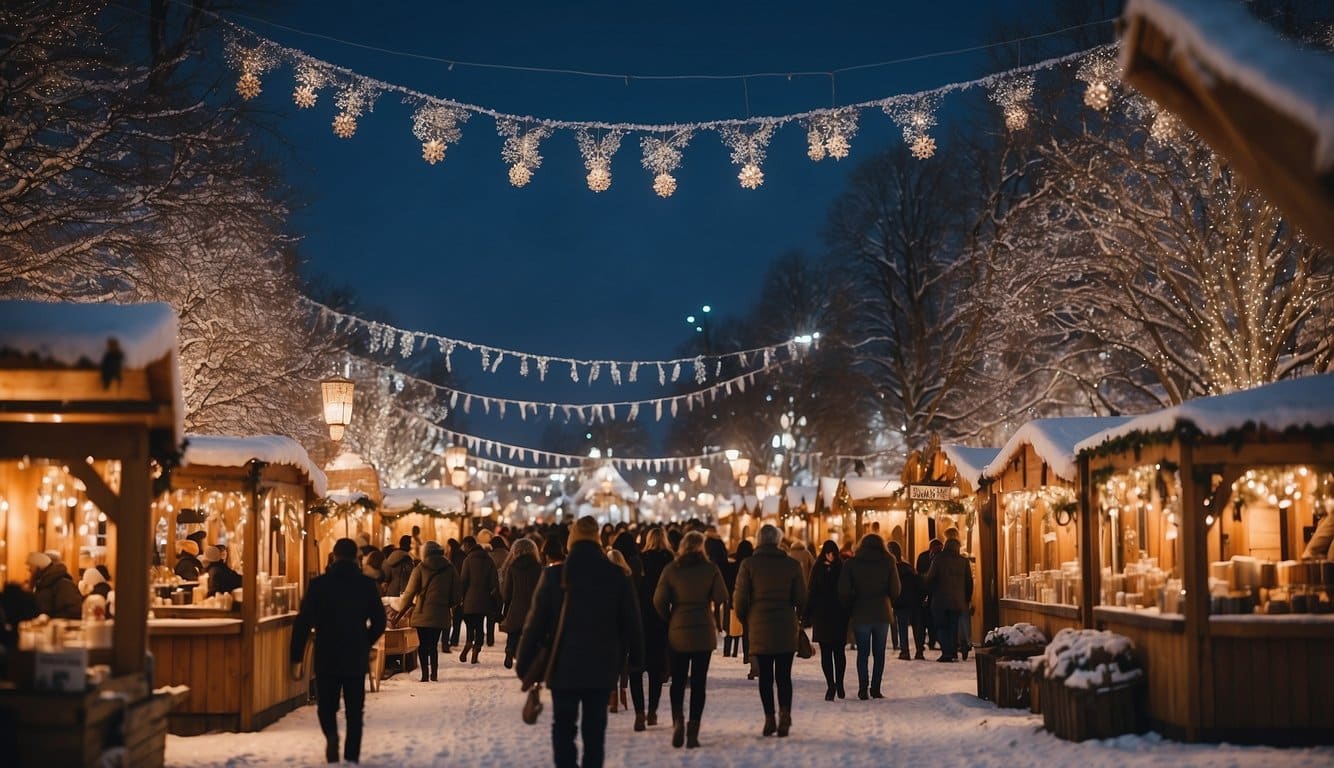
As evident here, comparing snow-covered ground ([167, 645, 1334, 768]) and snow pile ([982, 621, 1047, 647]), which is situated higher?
snow pile ([982, 621, 1047, 647])

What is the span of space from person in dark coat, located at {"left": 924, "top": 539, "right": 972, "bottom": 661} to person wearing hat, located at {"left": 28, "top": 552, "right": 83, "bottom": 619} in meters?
11.4

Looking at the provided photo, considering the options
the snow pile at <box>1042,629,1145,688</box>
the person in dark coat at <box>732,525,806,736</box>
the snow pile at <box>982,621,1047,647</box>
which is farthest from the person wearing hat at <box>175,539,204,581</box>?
the snow pile at <box>1042,629,1145,688</box>

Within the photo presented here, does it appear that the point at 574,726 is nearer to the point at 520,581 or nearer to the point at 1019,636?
the point at 1019,636

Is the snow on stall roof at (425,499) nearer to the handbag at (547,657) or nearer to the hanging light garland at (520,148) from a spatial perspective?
the hanging light garland at (520,148)

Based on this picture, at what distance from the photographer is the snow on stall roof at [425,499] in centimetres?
3416

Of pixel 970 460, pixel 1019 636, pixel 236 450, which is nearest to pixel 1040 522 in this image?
pixel 970 460

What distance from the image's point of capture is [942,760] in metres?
11.2

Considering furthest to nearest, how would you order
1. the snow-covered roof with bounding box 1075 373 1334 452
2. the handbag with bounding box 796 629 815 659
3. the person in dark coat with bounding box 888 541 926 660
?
1. the person in dark coat with bounding box 888 541 926 660
2. the handbag with bounding box 796 629 815 659
3. the snow-covered roof with bounding box 1075 373 1334 452

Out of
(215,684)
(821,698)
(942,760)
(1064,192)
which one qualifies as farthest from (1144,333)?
(215,684)

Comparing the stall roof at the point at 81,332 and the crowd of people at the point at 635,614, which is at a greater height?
the stall roof at the point at 81,332

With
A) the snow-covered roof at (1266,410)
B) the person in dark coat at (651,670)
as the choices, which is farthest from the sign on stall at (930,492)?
the snow-covered roof at (1266,410)

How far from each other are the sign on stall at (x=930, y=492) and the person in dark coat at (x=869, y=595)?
8344mm

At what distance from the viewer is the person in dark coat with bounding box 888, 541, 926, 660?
70.4 feet

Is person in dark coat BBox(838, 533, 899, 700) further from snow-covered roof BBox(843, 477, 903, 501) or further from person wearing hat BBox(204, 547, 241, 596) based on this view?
snow-covered roof BBox(843, 477, 903, 501)
